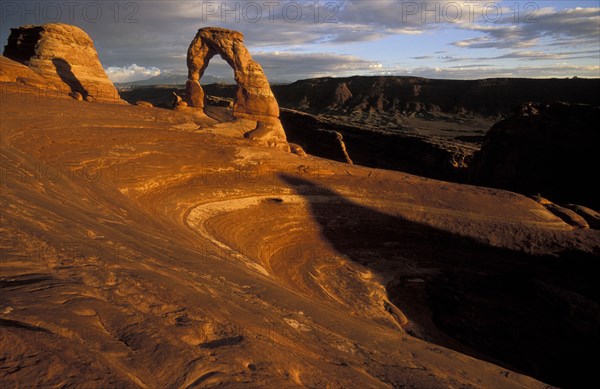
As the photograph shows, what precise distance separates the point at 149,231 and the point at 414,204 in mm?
10827

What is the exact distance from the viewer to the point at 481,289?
12547 millimetres

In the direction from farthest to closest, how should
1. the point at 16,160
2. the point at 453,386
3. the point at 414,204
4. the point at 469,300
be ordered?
the point at 414,204 → the point at 469,300 → the point at 16,160 → the point at 453,386

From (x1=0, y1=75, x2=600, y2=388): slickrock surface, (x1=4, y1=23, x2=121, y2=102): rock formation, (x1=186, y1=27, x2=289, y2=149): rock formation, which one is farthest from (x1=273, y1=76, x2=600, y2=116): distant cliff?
(x1=4, y1=23, x2=121, y2=102): rock formation

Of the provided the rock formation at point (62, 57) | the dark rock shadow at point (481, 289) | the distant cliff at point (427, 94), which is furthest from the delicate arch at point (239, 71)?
the distant cliff at point (427, 94)

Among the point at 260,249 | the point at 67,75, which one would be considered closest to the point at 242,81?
the point at 67,75

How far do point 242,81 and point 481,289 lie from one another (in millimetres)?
14201

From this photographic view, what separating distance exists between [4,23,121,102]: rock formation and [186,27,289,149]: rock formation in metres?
4.78

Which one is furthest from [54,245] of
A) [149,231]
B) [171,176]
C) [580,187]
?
[580,187]

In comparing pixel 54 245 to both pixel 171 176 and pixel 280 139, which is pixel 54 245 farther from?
pixel 280 139

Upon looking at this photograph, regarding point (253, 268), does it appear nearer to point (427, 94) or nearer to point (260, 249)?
point (260, 249)

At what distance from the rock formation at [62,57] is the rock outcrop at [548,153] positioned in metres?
24.5

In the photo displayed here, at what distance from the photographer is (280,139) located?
18.9 metres

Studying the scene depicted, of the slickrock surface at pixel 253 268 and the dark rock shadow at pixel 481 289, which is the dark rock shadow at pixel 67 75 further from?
the dark rock shadow at pixel 481 289

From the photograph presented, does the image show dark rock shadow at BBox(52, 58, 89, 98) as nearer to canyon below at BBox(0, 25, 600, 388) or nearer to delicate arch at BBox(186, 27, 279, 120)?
canyon below at BBox(0, 25, 600, 388)
